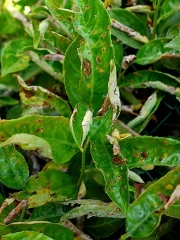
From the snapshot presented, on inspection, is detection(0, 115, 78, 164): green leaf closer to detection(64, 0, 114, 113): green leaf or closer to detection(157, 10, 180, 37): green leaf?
detection(64, 0, 114, 113): green leaf

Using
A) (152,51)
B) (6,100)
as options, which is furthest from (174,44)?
(6,100)

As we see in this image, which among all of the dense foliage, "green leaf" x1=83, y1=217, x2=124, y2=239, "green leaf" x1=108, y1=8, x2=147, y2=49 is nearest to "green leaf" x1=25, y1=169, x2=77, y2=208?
the dense foliage

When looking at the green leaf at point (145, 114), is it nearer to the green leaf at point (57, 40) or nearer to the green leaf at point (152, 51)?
the green leaf at point (152, 51)

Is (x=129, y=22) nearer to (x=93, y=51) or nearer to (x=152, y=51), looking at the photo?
(x=152, y=51)

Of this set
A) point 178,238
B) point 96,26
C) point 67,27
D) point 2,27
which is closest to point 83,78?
point 96,26

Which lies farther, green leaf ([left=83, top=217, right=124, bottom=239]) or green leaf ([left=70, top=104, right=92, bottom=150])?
green leaf ([left=83, top=217, right=124, bottom=239])

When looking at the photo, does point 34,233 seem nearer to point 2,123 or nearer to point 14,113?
point 2,123

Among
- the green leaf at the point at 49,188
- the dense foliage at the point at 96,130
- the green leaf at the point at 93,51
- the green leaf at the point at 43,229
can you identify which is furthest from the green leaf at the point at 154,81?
the green leaf at the point at 43,229
